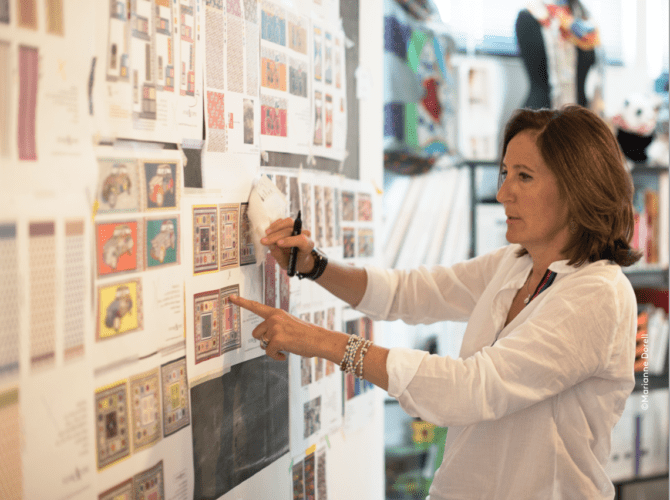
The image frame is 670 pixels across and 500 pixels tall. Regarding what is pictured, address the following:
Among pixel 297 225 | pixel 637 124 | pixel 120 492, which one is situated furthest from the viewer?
pixel 637 124

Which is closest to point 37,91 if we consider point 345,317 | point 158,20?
point 158,20

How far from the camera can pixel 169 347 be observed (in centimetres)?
106

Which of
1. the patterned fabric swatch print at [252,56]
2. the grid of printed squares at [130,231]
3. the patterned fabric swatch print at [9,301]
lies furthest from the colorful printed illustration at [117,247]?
the patterned fabric swatch print at [252,56]

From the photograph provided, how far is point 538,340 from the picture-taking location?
3.71ft

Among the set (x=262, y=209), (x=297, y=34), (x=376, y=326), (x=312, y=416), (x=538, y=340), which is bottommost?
(x=312, y=416)

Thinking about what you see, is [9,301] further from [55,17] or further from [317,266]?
[317,266]

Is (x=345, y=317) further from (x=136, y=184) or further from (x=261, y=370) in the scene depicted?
(x=136, y=184)

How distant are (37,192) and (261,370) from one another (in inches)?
27.8

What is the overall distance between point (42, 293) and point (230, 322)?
0.48 metres

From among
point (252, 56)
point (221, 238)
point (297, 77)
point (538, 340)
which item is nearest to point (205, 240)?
point (221, 238)

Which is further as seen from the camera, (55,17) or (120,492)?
(120,492)

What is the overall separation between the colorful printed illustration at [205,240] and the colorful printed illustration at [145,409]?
0.22 metres

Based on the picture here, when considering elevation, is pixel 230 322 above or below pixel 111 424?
above

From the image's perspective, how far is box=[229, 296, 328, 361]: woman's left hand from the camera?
46.2 inches
